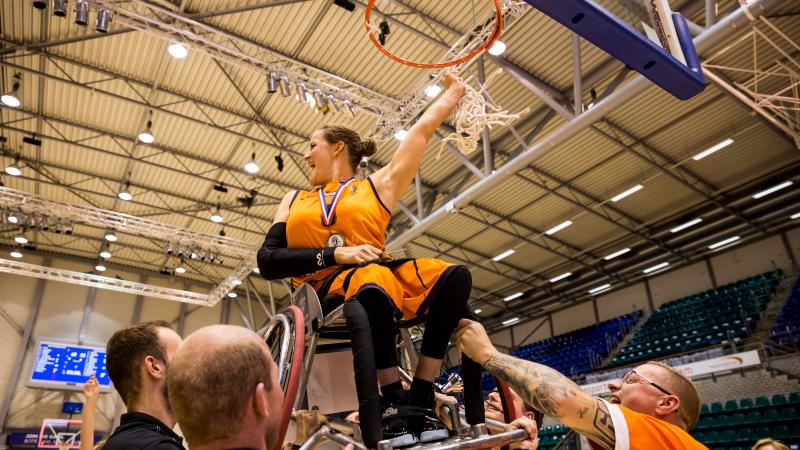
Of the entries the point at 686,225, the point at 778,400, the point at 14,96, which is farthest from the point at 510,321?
the point at 14,96

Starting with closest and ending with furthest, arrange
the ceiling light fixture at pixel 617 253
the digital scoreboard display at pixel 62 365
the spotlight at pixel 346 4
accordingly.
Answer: the spotlight at pixel 346 4, the digital scoreboard display at pixel 62 365, the ceiling light fixture at pixel 617 253

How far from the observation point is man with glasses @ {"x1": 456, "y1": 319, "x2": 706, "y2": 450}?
1.76m

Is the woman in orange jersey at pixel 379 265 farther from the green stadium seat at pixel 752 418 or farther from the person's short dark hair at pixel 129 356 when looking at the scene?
the green stadium seat at pixel 752 418

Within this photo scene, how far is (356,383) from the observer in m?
1.71

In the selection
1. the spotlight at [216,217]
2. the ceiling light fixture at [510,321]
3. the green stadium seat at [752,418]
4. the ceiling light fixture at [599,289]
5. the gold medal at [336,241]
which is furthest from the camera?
the ceiling light fixture at [510,321]

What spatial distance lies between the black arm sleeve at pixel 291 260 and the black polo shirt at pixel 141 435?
0.70 metres

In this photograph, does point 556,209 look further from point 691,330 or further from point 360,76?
point 360,76

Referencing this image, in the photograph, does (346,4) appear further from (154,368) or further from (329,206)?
(154,368)

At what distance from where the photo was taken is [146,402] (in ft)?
7.29

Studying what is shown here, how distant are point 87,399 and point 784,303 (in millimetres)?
15912

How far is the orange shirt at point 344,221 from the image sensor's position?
2.26 m

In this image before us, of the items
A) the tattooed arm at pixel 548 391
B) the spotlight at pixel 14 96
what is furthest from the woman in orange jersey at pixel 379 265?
the spotlight at pixel 14 96

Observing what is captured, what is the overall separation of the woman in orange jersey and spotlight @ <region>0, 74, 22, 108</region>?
1094cm

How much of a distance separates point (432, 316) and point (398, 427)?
46 cm
